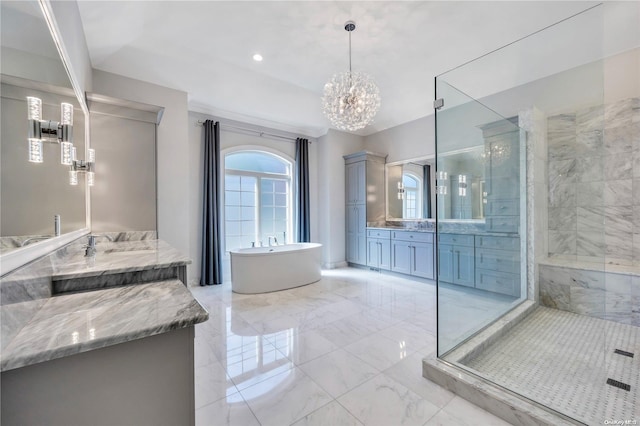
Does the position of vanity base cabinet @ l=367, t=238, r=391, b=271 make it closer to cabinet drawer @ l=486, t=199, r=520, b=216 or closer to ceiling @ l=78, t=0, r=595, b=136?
cabinet drawer @ l=486, t=199, r=520, b=216

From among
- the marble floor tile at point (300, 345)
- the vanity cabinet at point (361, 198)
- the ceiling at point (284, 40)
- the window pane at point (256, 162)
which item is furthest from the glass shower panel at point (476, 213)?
the window pane at point (256, 162)

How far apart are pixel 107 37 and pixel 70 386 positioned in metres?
3.79

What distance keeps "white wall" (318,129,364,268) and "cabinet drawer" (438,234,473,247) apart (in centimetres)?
313

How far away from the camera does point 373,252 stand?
558 centimetres

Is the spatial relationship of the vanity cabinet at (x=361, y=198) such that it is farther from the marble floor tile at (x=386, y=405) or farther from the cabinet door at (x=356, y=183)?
the marble floor tile at (x=386, y=405)

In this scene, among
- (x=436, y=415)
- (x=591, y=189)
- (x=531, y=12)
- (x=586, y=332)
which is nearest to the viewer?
(x=436, y=415)

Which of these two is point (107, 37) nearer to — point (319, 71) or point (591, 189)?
point (319, 71)

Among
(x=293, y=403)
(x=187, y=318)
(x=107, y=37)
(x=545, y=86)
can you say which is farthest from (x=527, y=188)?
(x=107, y=37)

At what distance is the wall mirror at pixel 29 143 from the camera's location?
0.91m

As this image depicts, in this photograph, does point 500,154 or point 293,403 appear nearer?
point 293,403

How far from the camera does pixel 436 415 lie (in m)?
1.66

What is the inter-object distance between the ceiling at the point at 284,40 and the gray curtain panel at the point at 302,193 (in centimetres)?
134

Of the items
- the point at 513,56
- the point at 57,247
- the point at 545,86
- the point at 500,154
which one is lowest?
the point at 57,247

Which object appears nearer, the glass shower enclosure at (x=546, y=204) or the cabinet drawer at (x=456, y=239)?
the glass shower enclosure at (x=546, y=204)
